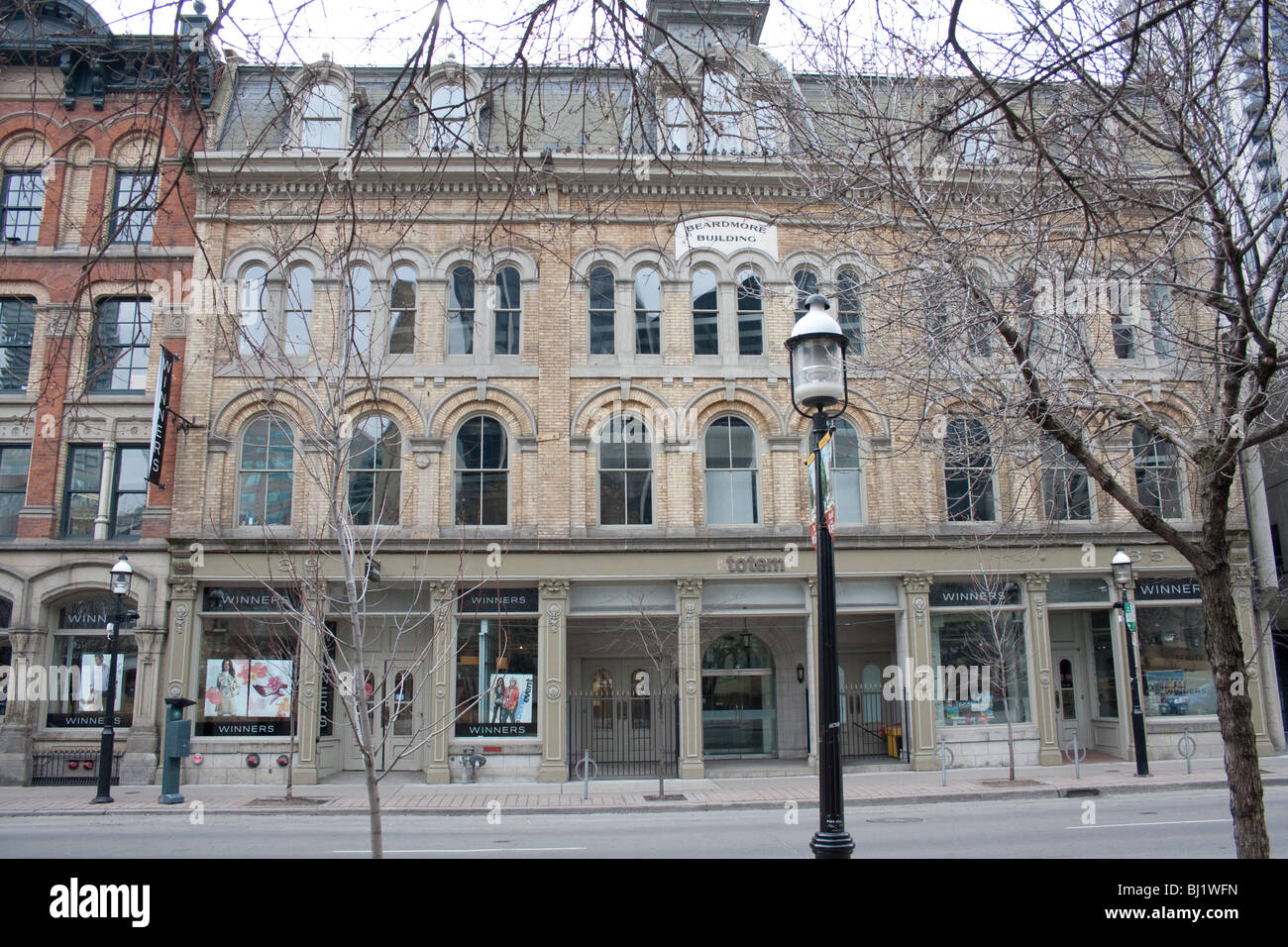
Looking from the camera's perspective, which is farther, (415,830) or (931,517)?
(931,517)

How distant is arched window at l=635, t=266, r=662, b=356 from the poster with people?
7.71m

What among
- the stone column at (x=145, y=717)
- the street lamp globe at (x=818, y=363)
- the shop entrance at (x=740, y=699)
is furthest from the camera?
the shop entrance at (x=740, y=699)

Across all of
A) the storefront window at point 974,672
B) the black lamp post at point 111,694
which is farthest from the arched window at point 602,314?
the black lamp post at point 111,694

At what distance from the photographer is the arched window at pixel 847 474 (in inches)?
821

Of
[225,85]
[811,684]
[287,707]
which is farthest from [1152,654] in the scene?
[225,85]

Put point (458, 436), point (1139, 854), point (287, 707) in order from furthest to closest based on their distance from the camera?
point (458, 436)
point (287, 707)
point (1139, 854)

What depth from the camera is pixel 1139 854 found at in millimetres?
10594

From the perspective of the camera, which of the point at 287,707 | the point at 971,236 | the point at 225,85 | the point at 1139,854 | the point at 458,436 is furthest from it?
the point at 225,85

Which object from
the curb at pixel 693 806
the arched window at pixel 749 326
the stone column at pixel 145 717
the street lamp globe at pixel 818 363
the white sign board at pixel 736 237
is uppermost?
the white sign board at pixel 736 237

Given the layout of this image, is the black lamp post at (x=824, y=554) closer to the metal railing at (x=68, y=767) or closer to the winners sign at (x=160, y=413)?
the winners sign at (x=160, y=413)

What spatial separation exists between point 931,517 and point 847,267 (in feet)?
20.0

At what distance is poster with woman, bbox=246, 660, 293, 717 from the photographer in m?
19.6

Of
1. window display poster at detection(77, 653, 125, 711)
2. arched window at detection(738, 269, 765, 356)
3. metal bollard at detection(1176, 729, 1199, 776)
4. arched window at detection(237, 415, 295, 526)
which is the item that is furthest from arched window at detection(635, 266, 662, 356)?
metal bollard at detection(1176, 729, 1199, 776)

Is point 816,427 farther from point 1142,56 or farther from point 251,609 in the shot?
point 251,609
